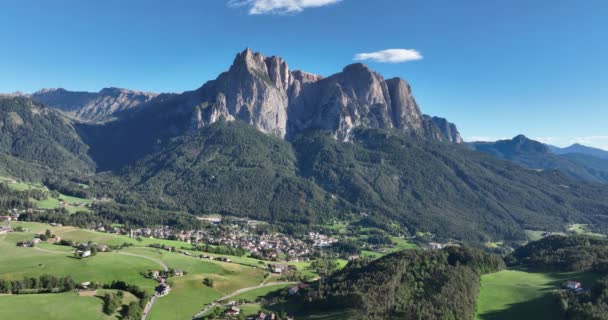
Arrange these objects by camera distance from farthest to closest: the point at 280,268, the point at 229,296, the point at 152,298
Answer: the point at 280,268 → the point at 229,296 → the point at 152,298

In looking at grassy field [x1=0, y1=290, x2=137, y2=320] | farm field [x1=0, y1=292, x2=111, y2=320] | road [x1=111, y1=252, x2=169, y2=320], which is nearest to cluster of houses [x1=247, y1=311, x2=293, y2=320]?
road [x1=111, y1=252, x2=169, y2=320]

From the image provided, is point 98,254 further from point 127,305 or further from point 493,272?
point 493,272

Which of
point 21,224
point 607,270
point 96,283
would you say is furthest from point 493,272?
point 21,224

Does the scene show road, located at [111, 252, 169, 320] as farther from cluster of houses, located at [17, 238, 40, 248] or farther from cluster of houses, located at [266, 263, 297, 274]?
cluster of houses, located at [266, 263, 297, 274]

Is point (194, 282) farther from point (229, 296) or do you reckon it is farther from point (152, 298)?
point (152, 298)

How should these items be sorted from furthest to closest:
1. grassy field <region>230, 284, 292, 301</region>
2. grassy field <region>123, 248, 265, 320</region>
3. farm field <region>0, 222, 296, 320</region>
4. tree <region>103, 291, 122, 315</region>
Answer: grassy field <region>230, 284, 292, 301</region> < farm field <region>0, 222, 296, 320</region> < grassy field <region>123, 248, 265, 320</region> < tree <region>103, 291, 122, 315</region>

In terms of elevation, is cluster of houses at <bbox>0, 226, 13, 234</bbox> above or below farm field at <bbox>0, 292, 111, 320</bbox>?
above

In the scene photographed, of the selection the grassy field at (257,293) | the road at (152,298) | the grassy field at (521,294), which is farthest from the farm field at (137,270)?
the grassy field at (521,294)

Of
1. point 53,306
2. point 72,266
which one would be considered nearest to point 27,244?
point 72,266
